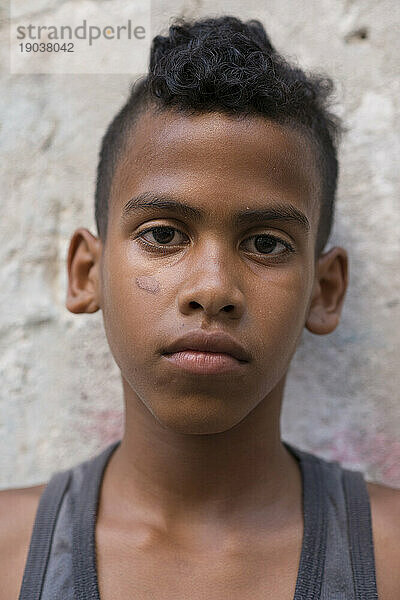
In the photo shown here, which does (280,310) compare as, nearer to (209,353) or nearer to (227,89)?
(209,353)

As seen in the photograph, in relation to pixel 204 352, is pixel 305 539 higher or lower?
lower

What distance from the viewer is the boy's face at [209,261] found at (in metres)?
0.99

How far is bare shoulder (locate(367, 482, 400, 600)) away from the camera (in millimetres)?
1091

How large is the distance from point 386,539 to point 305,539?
139mm

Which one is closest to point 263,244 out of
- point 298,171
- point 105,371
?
point 298,171

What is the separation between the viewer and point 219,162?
1023 mm

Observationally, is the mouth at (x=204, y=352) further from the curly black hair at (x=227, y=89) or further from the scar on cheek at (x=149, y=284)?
the curly black hair at (x=227, y=89)

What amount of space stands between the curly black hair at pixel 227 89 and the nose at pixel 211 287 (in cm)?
23

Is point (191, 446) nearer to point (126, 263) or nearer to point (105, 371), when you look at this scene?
point (126, 263)

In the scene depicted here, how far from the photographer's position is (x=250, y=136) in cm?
104

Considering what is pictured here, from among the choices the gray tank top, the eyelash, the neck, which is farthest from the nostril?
the gray tank top

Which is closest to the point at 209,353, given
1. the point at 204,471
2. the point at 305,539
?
the point at 204,471

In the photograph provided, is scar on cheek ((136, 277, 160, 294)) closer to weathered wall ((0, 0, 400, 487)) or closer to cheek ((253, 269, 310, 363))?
cheek ((253, 269, 310, 363))

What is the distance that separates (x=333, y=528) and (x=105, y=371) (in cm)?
62
